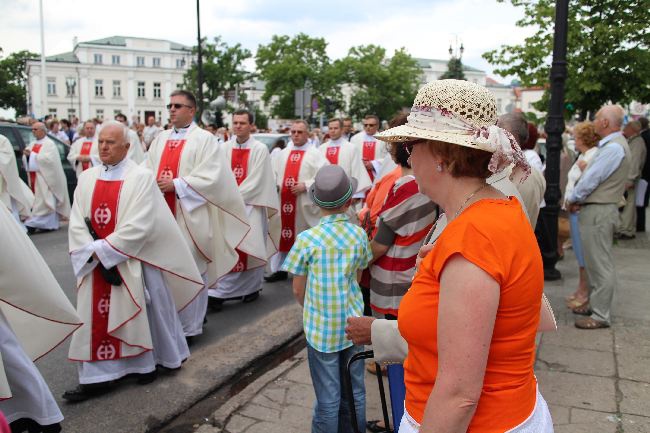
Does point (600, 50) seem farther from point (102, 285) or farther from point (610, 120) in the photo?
point (102, 285)

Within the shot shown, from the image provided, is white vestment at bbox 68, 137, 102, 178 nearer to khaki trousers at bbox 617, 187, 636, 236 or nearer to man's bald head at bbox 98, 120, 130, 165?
man's bald head at bbox 98, 120, 130, 165

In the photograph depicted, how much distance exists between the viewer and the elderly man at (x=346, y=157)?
8.68 m

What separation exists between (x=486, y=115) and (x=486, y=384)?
70 cm

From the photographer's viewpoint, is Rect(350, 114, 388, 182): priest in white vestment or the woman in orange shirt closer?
the woman in orange shirt

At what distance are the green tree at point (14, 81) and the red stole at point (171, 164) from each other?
6831 centimetres

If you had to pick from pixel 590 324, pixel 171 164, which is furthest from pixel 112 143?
pixel 590 324

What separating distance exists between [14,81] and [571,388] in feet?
270

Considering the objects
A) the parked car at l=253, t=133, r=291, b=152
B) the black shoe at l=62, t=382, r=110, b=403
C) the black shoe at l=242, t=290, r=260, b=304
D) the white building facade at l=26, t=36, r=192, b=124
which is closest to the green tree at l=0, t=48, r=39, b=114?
the white building facade at l=26, t=36, r=192, b=124

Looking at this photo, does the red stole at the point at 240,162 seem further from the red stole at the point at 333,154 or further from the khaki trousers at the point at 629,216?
the khaki trousers at the point at 629,216

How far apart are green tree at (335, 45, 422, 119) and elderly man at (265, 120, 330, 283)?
186ft

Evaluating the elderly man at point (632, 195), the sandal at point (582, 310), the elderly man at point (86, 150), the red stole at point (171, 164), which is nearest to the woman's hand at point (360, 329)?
the red stole at point (171, 164)

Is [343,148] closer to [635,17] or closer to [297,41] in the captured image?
[635,17]

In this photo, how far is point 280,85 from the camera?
57.0 metres

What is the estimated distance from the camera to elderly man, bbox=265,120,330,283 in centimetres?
800
